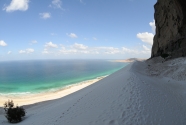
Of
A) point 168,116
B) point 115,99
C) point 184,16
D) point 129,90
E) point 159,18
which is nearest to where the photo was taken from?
point 168,116

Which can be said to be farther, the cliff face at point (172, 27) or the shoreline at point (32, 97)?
the cliff face at point (172, 27)

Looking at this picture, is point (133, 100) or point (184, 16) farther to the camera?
point (184, 16)

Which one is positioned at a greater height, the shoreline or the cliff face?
the cliff face

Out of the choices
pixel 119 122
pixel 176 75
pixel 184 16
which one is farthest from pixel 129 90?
pixel 184 16

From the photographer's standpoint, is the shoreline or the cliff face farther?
the cliff face

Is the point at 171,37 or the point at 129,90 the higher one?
the point at 171,37

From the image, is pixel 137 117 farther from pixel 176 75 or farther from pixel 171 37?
pixel 171 37

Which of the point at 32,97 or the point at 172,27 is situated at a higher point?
the point at 172,27

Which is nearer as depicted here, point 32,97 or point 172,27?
point 32,97
